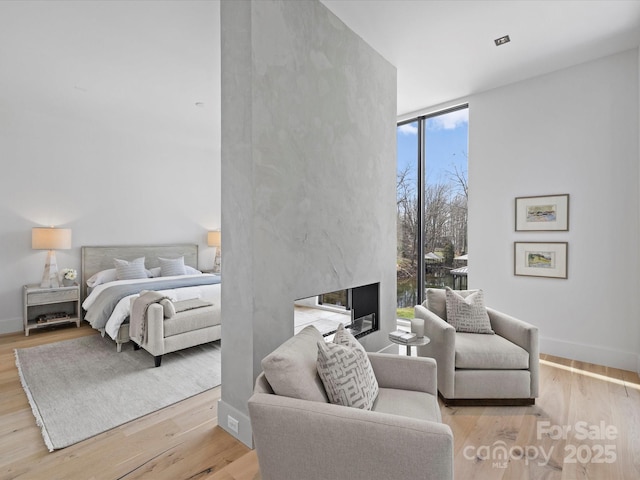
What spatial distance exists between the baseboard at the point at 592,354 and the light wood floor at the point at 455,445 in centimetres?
55

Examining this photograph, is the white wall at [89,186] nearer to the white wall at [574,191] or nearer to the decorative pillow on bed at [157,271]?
the decorative pillow on bed at [157,271]

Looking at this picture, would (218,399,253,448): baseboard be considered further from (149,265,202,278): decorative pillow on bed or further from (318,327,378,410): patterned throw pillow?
(149,265,202,278): decorative pillow on bed

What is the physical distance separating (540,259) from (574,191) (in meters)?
0.76

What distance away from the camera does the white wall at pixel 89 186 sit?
171 inches

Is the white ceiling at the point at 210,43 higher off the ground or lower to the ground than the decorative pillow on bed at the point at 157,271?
higher

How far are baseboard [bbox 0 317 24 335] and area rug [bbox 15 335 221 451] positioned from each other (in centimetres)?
95

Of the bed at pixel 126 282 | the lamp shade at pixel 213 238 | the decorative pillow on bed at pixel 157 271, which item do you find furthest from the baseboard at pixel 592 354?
the lamp shade at pixel 213 238

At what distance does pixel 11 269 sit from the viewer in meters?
4.35

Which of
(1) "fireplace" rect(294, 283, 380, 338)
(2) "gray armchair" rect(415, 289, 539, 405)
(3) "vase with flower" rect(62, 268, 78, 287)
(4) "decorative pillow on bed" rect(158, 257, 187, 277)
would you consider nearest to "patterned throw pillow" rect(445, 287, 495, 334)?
(2) "gray armchair" rect(415, 289, 539, 405)

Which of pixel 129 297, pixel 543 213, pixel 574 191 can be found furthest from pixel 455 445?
pixel 129 297

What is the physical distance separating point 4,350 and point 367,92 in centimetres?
469

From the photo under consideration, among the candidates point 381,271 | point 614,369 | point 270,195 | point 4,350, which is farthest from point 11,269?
point 614,369

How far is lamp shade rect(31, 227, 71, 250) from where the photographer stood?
4.29 meters

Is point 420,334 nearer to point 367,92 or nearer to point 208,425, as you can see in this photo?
point 208,425
